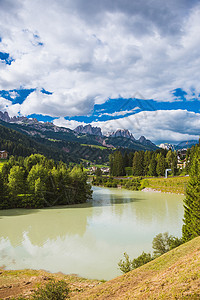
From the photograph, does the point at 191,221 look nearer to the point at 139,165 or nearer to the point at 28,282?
the point at 28,282

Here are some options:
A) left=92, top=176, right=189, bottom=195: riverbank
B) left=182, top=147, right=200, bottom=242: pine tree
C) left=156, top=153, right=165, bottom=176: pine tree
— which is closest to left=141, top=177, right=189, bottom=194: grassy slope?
left=92, top=176, right=189, bottom=195: riverbank

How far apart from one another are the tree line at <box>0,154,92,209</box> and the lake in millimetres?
7816

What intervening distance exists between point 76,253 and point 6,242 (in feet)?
37.8

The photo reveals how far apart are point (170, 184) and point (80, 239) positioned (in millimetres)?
69445

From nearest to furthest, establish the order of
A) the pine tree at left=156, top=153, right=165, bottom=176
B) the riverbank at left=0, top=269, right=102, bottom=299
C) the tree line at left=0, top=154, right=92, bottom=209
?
the riverbank at left=0, top=269, right=102, bottom=299, the tree line at left=0, top=154, right=92, bottom=209, the pine tree at left=156, top=153, right=165, bottom=176

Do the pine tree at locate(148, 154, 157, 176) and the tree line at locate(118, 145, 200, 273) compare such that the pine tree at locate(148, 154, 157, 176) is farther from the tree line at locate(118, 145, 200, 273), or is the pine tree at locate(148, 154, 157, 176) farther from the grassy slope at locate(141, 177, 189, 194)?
the tree line at locate(118, 145, 200, 273)

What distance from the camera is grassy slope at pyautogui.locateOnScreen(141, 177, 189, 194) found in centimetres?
8319

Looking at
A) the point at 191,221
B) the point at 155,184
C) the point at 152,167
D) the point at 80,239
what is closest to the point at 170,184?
the point at 155,184

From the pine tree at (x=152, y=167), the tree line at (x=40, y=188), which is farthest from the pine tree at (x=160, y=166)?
the tree line at (x=40, y=188)

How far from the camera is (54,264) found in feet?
69.5

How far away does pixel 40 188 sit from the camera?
56.0 meters

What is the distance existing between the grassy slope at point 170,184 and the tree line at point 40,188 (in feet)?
134

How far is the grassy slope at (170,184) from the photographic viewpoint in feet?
273

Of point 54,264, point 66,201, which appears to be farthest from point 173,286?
point 66,201
